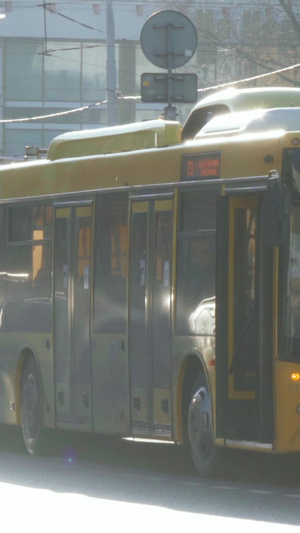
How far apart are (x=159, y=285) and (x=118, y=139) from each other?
1.89 m

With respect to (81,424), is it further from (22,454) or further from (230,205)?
(230,205)

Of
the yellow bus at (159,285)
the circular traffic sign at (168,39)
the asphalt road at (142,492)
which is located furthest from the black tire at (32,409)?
the circular traffic sign at (168,39)

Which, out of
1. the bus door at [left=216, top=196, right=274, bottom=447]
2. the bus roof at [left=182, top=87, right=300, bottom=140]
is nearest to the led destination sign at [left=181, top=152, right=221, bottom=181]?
the bus door at [left=216, top=196, right=274, bottom=447]

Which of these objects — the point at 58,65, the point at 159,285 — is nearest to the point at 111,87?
the point at 159,285

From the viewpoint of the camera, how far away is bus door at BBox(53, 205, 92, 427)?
14.6 metres

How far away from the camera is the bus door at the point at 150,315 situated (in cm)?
1320

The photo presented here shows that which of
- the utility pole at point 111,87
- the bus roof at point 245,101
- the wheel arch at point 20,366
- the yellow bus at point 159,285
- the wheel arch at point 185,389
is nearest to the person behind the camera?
the yellow bus at point 159,285

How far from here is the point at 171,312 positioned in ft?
43.0

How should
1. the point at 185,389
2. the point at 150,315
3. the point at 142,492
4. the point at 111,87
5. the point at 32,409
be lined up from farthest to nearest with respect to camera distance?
the point at 111,87 < the point at 32,409 < the point at 150,315 < the point at 185,389 < the point at 142,492

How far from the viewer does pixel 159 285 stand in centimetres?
1327

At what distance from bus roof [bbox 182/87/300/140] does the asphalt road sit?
2.85 m

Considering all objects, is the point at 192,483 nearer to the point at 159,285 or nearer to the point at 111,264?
the point at 159,285

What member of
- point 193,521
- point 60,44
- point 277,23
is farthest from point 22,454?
point 60,44

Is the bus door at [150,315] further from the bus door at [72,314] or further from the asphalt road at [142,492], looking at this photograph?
the bus door at [72,314]
